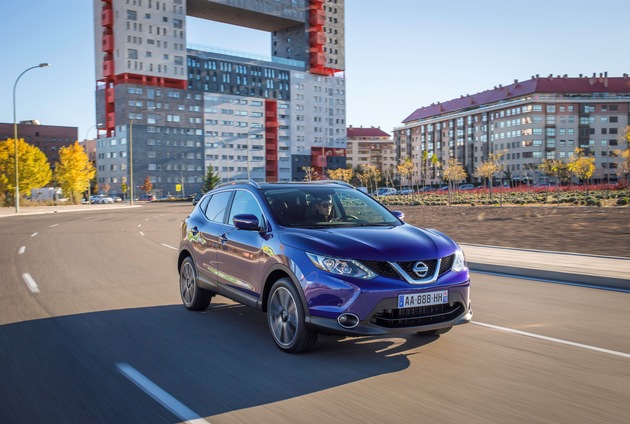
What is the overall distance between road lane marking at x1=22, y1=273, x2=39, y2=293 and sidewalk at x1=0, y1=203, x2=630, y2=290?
7.62m

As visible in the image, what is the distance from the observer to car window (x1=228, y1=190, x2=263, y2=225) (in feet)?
21.2

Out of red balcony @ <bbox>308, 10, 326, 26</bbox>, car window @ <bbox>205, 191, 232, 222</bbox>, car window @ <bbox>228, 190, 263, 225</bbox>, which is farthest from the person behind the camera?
red balcony @ <bbox>308, 10, 326, 26</bbox>

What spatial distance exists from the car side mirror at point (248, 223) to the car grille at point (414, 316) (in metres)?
1.64

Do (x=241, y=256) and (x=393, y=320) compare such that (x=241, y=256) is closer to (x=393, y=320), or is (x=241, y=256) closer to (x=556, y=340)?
(x=393, y=320)

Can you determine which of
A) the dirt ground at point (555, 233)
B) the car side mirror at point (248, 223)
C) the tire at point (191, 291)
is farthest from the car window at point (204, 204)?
the dirt ground at point (555, 233)

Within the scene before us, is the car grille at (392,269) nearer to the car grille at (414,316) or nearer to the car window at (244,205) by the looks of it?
the car grille at (414,316)

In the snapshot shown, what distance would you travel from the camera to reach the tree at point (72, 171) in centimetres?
7356

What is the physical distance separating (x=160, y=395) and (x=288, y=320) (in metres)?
1.49

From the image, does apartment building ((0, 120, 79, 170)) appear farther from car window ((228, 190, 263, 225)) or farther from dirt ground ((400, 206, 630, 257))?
car window ((228, 190, 263, 225))

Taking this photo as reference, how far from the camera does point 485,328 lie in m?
6.59

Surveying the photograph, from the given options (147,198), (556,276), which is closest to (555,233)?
(556,276)

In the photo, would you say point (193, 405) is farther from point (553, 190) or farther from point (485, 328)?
point (553, 190)

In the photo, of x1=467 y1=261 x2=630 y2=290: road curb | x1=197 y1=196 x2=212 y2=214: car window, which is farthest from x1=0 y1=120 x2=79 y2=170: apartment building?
x1=197 y1=196 x2=212 y2=214: car window

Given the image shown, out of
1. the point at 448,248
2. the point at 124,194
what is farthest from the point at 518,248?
the point at 124,194
